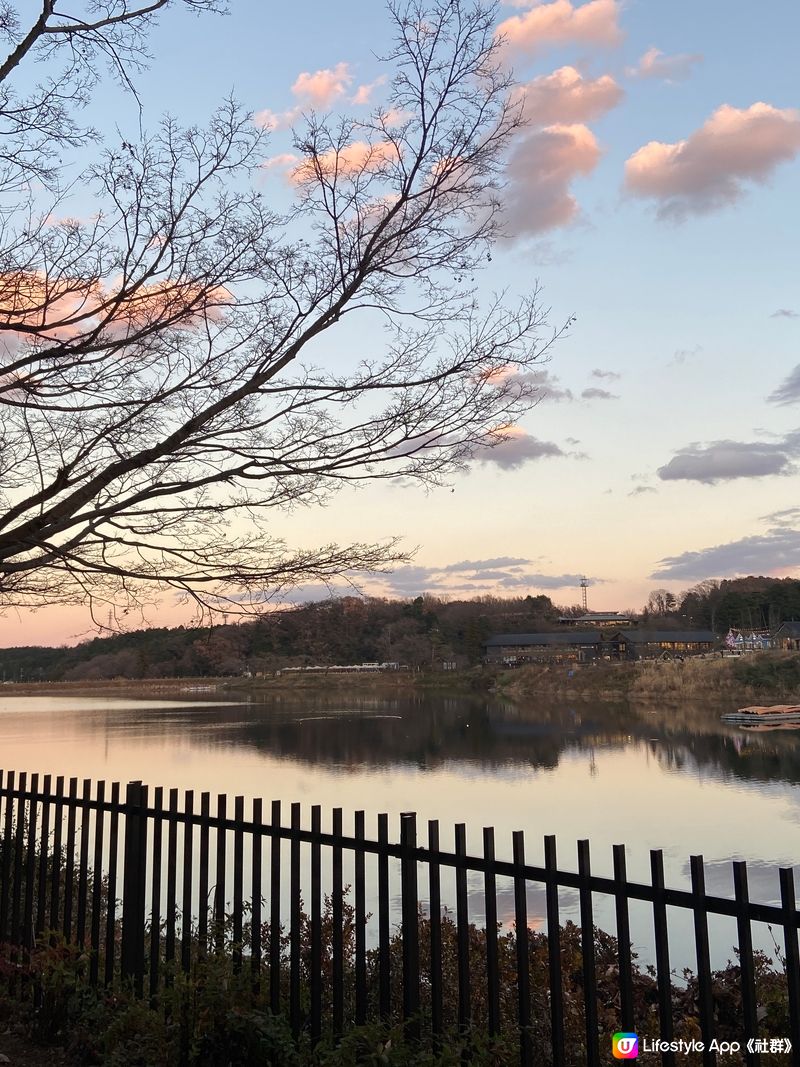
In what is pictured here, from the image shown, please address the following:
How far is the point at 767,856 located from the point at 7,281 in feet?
47.8

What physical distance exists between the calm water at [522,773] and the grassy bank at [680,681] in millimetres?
11492

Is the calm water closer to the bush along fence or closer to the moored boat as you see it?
the moored boat

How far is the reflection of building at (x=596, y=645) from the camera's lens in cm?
10459

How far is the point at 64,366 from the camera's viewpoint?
17.2ft

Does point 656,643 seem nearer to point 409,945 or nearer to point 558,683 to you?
point 558,683

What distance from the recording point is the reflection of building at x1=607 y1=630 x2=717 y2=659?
10544 centimetres

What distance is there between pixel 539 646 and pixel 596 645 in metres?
8.17

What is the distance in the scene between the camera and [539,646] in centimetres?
10788

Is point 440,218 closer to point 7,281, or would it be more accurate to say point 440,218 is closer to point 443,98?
point 443,98

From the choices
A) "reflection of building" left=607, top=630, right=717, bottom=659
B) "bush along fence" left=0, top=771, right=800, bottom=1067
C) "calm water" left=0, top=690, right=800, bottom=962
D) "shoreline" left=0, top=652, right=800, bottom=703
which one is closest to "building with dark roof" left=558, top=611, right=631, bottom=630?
"reflection of building" left=607, top=630, right=717, bottom=659

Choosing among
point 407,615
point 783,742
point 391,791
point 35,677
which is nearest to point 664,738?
point 783,742

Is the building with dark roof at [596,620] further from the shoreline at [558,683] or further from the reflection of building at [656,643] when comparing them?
the shoreline at [558,683]

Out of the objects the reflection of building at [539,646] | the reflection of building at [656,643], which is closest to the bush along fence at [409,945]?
the reflection of building at [539,646]
